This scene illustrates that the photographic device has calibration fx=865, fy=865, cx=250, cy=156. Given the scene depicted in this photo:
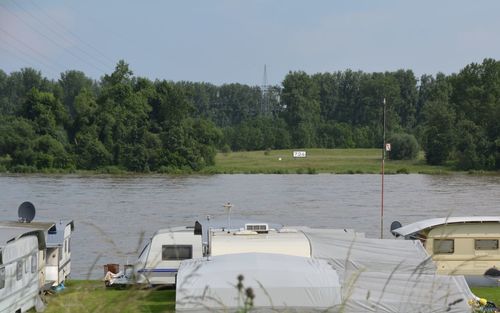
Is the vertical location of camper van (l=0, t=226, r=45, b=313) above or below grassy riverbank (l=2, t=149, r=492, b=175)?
below

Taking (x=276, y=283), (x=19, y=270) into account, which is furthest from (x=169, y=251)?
(x=276, y=283)

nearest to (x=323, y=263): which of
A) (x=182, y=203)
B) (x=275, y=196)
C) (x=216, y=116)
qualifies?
(x=182, y=203)

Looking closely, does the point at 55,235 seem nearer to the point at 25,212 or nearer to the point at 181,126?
the point at 25,212

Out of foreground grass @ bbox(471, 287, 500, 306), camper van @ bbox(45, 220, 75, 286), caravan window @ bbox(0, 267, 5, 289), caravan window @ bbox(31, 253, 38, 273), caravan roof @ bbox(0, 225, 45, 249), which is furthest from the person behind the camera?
camper van @ bbox(45, 220, 75, 286)

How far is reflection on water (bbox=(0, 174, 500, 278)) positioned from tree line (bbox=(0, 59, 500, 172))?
6111 millimetres

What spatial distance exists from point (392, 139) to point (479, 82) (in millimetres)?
12133

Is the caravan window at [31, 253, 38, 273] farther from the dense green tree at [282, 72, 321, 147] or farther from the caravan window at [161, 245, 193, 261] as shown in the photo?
the dense green tree at [282, 72, 321, 147]

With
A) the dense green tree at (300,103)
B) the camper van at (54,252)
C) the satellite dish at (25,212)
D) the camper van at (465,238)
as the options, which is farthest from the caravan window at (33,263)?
the dense green tree at (300,103)

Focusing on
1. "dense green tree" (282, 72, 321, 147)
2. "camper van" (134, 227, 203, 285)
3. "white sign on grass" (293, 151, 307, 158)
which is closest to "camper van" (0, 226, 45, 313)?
"camper van" (134, 227, 203, 285)

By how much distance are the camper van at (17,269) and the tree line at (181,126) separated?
4367 cm

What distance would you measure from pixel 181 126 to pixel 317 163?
12.4m

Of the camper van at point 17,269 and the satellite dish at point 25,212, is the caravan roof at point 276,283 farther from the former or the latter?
the satellite dish at point 25,212

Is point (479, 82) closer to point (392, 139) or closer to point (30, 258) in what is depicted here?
point (392, 139)

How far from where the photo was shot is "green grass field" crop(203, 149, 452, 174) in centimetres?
6900
